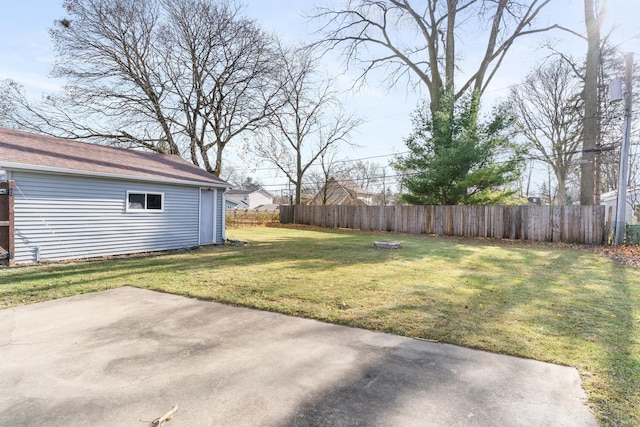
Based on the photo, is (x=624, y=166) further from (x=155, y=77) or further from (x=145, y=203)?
(x=155, y=77)

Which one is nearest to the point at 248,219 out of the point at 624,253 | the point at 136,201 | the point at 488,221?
the point at 136,201

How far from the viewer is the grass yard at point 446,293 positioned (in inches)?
112

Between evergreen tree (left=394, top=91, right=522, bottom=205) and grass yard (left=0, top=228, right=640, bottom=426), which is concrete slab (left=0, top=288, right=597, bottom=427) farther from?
evergreen tree (left=394, top=91, right=522, bottom=205)

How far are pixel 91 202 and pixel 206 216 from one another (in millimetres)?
3604

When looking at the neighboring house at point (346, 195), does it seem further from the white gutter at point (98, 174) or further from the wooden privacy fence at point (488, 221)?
the white gutter at point (98, 174)

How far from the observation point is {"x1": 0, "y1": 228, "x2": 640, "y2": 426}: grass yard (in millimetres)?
2846

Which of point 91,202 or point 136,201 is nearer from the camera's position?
point 91,202

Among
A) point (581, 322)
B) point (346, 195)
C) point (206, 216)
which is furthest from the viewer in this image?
point (346, 195)

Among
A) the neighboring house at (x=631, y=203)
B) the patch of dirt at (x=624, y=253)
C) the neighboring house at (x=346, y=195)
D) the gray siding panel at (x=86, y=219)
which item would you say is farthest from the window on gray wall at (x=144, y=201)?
the neighboring house at (x=346, y=195)

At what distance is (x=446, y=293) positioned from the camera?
4836 millimetres

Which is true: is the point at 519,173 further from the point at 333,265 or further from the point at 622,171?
the point at 333,265

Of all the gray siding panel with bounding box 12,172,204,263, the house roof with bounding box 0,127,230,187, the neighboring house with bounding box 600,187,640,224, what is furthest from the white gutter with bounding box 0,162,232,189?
the neighboring house with bounding box 600,187,640,224

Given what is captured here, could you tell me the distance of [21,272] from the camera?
6.24 meters

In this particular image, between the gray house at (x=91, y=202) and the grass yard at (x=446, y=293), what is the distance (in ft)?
2.87
